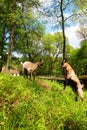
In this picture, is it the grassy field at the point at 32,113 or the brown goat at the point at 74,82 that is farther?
the brown goat at the point at 74,82

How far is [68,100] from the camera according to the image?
1373 cm

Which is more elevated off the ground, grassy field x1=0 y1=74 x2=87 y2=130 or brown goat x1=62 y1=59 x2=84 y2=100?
brown goat x1=62 y1=59 x2=84 y2=100

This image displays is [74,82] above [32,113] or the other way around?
above

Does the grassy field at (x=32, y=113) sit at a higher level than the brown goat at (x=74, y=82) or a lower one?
lower

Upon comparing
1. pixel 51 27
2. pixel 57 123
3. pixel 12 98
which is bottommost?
pixel 57 123

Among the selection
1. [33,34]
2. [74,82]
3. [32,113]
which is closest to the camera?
[32,113]

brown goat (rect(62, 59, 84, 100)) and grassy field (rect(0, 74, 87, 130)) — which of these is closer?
grassy field (rect(0, 74, 87, 130))

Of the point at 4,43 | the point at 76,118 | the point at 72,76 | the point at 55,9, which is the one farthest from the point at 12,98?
the point at 4,43

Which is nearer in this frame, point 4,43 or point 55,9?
point 55,9

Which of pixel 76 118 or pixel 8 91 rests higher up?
pixel 8 91

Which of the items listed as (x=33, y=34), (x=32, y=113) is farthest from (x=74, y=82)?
(x=33, y=34)

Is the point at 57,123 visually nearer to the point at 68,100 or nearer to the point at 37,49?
the point at 68,100

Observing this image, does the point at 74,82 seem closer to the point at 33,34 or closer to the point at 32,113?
the point at 32,113

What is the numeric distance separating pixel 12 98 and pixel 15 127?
2.34 m
